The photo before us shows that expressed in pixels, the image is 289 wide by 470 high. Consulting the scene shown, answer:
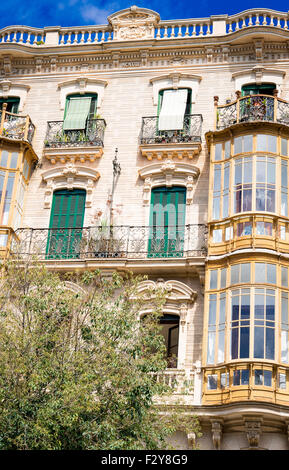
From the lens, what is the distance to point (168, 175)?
23703 mm

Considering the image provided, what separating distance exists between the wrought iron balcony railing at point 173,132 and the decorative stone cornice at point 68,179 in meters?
1.85

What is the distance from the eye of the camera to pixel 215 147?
23016 millimetres

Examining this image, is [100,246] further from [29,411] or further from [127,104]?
[29,411]

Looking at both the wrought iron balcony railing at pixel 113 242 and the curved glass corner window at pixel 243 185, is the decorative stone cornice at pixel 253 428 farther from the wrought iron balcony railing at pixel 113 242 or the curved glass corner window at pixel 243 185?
the curved glass corner window at pixel 243 185

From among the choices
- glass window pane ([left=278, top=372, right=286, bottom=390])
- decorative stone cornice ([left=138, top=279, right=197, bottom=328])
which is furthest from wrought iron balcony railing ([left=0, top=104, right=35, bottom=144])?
glass window pane ([left=278, top=372, right=286, bottom=390])

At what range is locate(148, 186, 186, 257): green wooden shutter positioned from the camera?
22.3 meters

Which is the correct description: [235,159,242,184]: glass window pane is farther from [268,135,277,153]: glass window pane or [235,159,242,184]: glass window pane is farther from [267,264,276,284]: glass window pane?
[267,264,276,284]: glass window pane

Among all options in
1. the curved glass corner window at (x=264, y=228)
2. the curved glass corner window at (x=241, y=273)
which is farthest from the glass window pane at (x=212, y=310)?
the curved glass corner window at (x=264, y=228)

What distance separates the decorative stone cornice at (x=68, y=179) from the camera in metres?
24.1

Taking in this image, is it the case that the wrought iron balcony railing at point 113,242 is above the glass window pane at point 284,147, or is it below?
below

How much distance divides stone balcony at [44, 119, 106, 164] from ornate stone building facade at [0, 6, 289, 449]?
4cm

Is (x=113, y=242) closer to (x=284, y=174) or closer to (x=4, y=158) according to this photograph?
(x=4, y=158)
